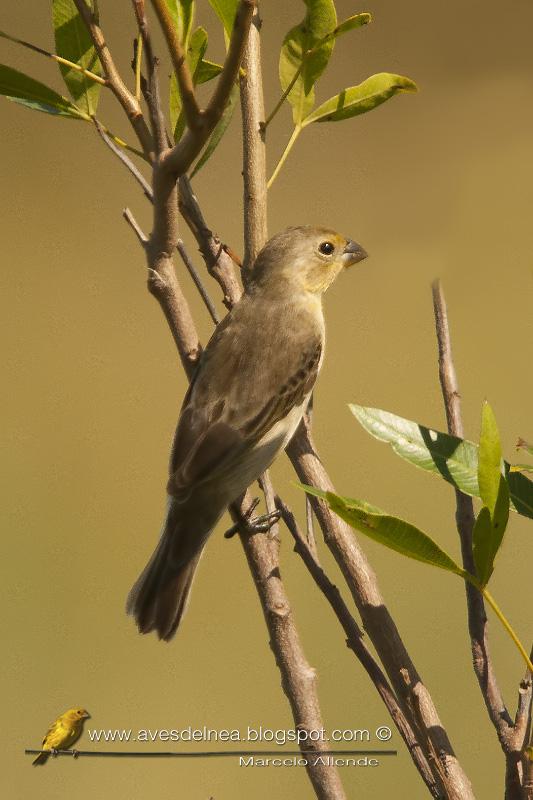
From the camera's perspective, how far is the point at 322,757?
106 cm

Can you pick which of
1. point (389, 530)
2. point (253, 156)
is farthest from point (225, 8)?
point (389, 530)

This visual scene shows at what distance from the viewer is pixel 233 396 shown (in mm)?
2014

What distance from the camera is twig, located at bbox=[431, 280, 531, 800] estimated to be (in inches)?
37.9

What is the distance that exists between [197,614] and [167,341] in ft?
5.83

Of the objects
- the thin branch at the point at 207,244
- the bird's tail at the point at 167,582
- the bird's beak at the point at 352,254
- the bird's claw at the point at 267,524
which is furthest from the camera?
the bird's beak at the point at 352,254

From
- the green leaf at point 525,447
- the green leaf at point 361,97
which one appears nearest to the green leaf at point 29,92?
the green leaf at point 361,97

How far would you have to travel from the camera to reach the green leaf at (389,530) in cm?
94

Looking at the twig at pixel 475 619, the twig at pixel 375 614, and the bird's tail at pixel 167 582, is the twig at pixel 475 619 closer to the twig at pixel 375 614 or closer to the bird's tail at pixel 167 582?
the twig at pixel 375 614

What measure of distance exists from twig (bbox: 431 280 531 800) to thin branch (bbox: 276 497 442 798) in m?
0.08

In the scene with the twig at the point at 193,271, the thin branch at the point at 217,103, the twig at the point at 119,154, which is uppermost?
the twig at the point at 119,154

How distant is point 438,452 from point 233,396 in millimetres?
923

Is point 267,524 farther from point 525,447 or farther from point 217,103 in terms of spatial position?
point 217,103

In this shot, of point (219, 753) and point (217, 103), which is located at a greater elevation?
point (217, 103)

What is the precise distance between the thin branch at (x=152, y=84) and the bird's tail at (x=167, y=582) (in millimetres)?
785
